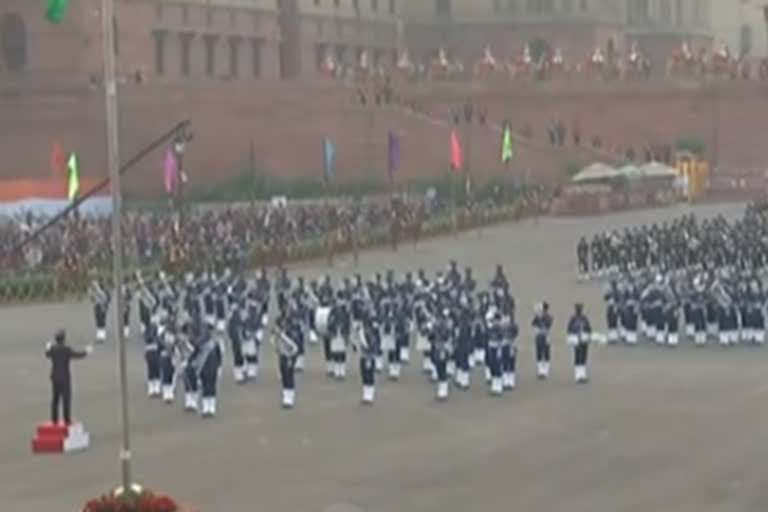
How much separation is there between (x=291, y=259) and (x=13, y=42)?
25.3 m

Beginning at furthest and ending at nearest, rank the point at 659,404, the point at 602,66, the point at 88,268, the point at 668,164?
the point at 602,66 → the point at 668,164 → the point at 88,268 → the point at 659,404

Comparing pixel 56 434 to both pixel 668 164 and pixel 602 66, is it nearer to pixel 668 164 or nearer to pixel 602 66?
pixel 668 164

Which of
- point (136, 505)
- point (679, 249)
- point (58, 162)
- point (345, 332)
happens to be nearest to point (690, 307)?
point (345, 332)

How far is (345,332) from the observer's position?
25984 mm

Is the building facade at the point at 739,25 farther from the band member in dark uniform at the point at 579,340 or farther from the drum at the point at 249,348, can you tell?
the drum at the point at 249,348

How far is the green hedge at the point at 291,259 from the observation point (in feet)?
121

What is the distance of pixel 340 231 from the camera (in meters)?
44.7

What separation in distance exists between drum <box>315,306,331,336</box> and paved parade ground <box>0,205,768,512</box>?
53cm

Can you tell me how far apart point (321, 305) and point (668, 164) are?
33.2 metres

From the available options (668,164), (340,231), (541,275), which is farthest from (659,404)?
(668,164)

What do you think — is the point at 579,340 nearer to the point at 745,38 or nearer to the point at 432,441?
the point at 432,441

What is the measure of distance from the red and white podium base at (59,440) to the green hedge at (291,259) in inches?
599

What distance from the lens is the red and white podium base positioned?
21.2m

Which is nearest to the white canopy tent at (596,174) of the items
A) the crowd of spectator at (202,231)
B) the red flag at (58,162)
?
the crowd of spectator at (202,231)
